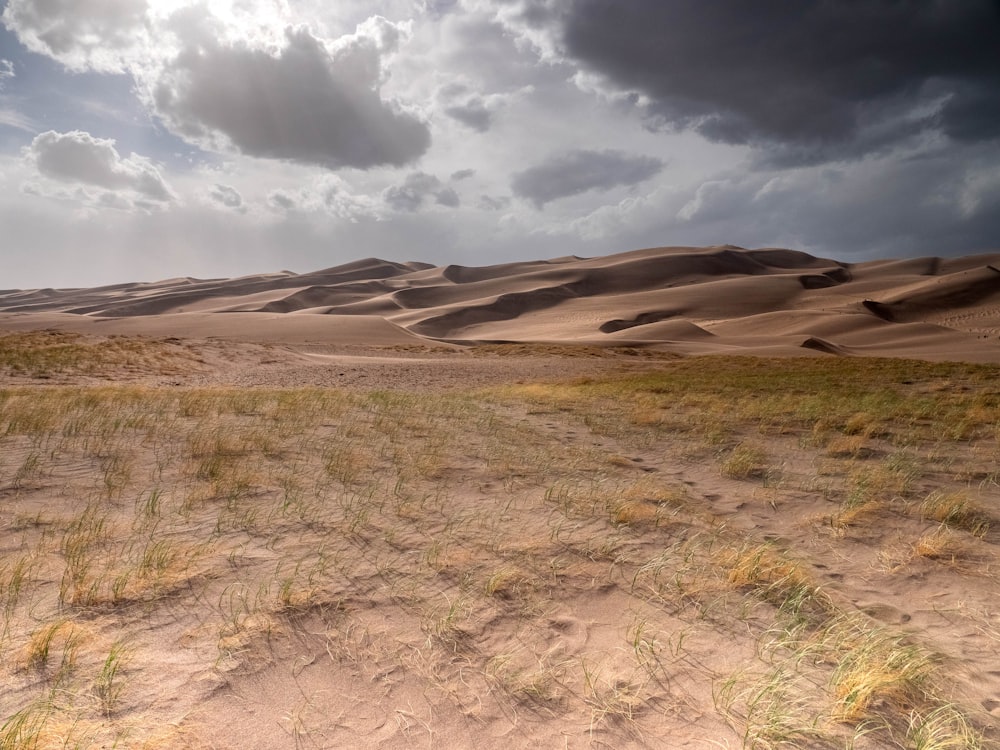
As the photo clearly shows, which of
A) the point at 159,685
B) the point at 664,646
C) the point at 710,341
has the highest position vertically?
the point at 159,685

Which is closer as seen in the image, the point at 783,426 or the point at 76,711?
Answer: the point at 76,711

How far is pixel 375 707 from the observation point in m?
2.86

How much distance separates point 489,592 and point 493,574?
0.82ft

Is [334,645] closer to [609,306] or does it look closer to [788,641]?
[788,641]

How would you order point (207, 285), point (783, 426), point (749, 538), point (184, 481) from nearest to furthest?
1. point (749, 538)
2. point (184, 481)
3. point (783, 426)
4. point (207, 285)

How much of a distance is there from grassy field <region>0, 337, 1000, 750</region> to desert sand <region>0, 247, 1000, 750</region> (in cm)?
2

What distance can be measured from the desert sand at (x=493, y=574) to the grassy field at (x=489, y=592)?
0.07 feet

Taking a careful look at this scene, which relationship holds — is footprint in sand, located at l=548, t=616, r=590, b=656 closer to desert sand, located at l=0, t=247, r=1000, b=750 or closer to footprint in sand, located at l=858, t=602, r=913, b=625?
desert sand, located at l=0, t=247, r=1000, b=750

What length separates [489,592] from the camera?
3.96 m

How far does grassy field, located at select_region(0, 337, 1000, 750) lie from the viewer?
2760 mm

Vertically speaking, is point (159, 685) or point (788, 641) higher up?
point (159, 685)

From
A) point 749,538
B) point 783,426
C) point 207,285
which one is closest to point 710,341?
point 783,426

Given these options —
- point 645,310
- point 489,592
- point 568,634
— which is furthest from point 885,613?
point 645,310

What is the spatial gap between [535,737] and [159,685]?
1896 mm
